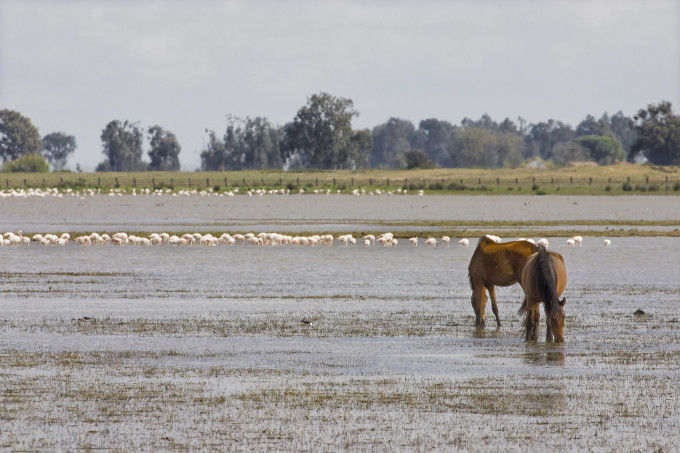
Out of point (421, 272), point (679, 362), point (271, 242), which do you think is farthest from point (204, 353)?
point (271, 242)

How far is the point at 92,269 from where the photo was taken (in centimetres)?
3422

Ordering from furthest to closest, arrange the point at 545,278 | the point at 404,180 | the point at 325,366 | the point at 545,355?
the point at 404,180, the point at 545,278, the point at 545,355, the point at 325,366

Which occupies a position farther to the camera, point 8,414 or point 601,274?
point 601,274

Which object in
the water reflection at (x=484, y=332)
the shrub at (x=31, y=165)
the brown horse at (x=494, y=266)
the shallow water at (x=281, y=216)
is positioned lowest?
the shallow water at (x=281, y=216)

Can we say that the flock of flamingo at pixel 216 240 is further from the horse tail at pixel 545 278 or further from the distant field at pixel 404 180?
the distant field at pixel 404 180

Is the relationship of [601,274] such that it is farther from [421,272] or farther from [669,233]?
[669,233]

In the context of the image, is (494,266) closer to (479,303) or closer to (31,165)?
(479,303)

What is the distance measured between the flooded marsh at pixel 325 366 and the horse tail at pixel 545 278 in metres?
0.83

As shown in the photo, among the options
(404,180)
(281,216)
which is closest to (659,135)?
(404,180)

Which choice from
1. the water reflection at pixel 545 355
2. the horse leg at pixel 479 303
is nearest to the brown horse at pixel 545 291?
the water reflection at pixel 545 355

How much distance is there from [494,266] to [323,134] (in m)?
171

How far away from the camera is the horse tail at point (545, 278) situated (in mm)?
18375

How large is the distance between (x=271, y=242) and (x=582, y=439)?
33053mm

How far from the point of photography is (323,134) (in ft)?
629
